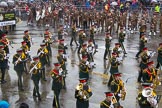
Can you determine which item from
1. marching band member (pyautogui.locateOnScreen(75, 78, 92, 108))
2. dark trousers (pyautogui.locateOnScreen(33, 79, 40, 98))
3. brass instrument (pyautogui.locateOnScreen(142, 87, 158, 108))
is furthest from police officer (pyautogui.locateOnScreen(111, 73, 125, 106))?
dark trousers (pyautogui.locateOnScreen(33, 79, 40, 98))

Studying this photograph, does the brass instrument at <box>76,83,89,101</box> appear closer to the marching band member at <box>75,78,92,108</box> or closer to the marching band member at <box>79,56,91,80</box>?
the marching band member at <box>75,78,92,108</box>

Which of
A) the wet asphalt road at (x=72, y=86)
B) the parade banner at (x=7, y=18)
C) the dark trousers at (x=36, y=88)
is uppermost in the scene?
the parade banner at (x=7, y=18)

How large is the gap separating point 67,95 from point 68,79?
98.8 inches

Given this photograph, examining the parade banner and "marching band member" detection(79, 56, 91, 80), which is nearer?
"marching band member" detection(79, 56, 91, 80)

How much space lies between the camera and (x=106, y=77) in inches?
750

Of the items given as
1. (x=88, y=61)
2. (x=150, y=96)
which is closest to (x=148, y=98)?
(x=150, y=96)

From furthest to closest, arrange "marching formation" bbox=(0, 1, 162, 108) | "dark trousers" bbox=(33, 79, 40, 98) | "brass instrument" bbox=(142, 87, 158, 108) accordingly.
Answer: "dark trousers" bbox=(33, 79, 40, 98), "marching formation" bbox=(0, 1, 162, 108), "brass instrument" bbox=(142, 87, 158, 108)

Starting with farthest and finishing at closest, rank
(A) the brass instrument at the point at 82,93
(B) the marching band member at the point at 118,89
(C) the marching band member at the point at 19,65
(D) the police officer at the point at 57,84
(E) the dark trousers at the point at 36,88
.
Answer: (C) the marching band member at the point at 19,65 < (E) the dark trousers at the point at 36,88 < (D) the police officer at the point at 57,84 < (B) the marching band member at the point at 118,89 < (A) the brass instrument at the point at 82,93

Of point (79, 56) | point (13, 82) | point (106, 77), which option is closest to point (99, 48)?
point (79, 56)

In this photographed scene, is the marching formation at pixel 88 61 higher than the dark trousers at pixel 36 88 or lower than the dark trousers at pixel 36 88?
higher

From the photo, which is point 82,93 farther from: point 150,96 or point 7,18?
point 7,18

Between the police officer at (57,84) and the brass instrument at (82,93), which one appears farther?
the police officer at (57,84)

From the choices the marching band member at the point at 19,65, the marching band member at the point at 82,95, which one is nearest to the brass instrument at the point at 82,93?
the marching band member at the point at 82,95

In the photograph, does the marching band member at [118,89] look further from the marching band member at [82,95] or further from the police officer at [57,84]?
the police officer at [57,84]
